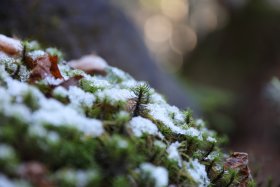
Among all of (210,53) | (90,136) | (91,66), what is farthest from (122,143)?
(210,53)

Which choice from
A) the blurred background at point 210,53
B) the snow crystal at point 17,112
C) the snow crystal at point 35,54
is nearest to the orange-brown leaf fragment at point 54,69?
the snow crystal at point 35,54

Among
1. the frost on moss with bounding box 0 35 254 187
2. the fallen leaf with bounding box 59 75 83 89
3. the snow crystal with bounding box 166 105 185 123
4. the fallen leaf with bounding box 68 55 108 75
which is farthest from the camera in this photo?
the fallen leaf with bounding box 68 55 108 75

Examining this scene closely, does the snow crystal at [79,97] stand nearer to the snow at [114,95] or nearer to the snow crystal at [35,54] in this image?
the snow at [114,95]

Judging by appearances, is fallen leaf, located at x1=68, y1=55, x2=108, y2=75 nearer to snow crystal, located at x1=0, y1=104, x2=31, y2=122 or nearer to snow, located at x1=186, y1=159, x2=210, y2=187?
snow, located at x1=186, y1=159, x2=210, y2=187

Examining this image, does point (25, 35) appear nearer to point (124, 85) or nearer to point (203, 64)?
point (124, 85)

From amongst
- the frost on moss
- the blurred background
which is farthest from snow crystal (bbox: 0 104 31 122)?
the blurred background

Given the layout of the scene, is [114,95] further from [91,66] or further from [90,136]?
[91,66]

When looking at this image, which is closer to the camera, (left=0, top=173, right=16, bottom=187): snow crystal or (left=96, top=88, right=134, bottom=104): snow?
(left=0, top=173, right=16, bottom=187): snow crystal
